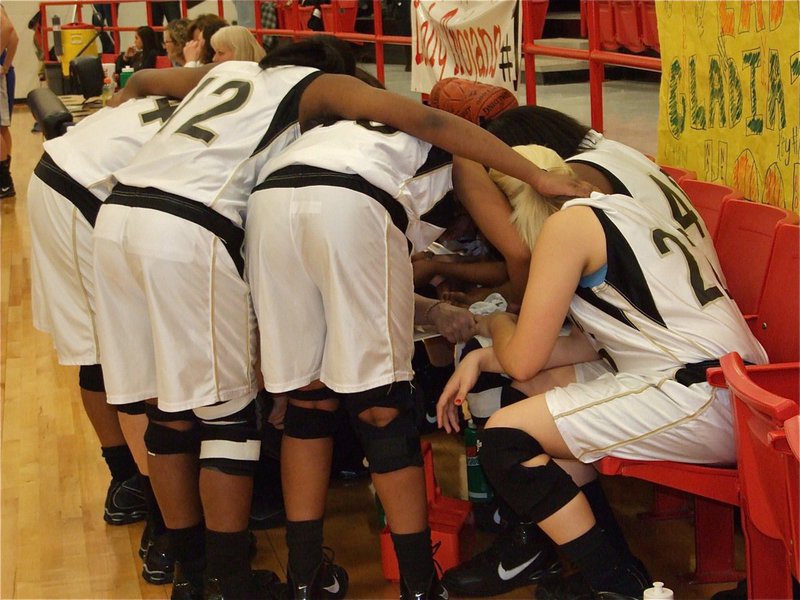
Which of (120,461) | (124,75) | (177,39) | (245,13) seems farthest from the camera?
(124,75)

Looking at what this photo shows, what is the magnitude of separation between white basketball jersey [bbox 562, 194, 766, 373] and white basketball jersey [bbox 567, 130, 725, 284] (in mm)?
180

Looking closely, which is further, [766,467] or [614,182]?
[614,182]

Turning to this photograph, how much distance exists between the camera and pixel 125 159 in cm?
250

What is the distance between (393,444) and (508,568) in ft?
1.53

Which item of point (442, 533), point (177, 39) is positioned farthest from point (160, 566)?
point (177, 39)

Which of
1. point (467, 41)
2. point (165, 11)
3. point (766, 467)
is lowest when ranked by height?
point (766, 467)

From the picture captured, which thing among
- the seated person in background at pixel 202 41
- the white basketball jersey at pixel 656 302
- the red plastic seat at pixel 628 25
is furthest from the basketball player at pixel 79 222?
the red plastic seat at pixel 628 25

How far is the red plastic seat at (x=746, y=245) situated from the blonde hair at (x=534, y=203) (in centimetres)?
45

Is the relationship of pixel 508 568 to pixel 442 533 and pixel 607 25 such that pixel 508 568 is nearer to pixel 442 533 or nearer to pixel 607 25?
pixel 442 533

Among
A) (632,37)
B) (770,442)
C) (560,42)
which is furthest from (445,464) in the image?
(560,42)

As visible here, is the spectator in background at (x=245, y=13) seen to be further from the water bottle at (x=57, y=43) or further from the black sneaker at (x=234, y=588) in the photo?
the black sneaker at (x=234, y=588)

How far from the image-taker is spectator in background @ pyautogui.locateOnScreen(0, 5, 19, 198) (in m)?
7.46

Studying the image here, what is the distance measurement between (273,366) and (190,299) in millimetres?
228

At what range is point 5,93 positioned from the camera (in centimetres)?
802
